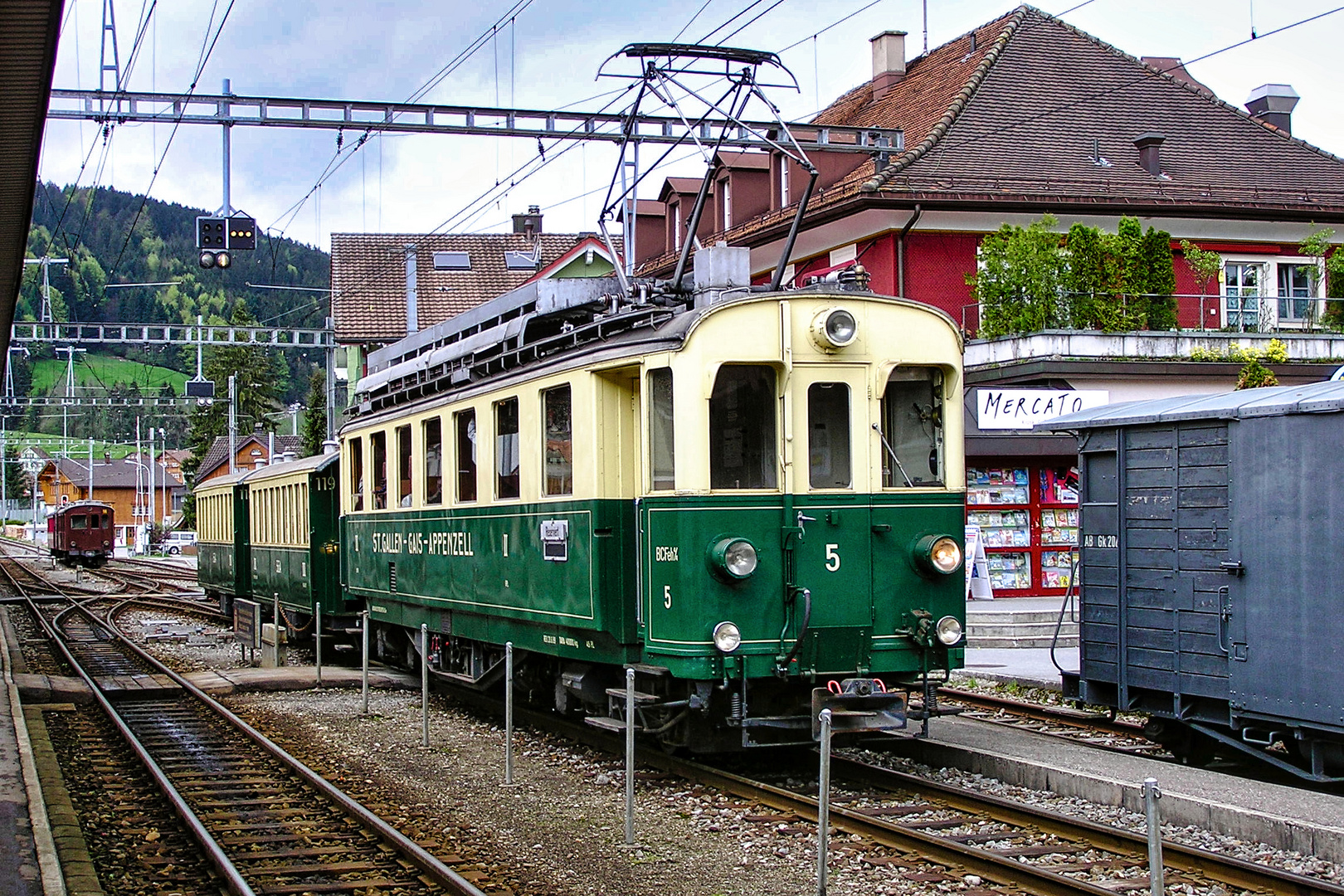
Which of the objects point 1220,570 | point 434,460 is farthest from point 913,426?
point 434,460

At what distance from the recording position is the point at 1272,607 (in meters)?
9.49

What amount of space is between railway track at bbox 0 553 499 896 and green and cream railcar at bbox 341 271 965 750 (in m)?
2.14

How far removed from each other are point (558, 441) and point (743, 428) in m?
1.74

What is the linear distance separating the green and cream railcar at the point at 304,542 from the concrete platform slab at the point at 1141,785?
11.0 meters

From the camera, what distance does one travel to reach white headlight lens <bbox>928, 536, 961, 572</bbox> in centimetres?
988

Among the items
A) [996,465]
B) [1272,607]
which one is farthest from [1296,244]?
[1272,607]

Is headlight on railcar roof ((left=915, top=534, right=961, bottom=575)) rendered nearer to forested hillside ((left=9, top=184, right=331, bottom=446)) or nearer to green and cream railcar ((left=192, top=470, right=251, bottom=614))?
green and cream railcar ((left=192, top=470, right=251, bottom=614))

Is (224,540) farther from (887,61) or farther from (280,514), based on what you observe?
(887,61)

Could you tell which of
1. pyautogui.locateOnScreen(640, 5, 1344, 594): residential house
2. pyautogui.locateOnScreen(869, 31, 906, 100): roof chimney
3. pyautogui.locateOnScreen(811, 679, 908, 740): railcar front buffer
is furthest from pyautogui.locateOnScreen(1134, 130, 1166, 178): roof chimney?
pyautogui.locateOnScreen(811, 679, 908, 740): railcar front buffer

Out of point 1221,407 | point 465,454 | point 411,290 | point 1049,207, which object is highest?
point 1049,207

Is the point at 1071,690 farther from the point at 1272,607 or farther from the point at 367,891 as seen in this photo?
the point at 367,891

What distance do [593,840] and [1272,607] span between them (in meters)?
4.63

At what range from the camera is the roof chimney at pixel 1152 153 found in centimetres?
2727

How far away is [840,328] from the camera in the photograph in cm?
986
